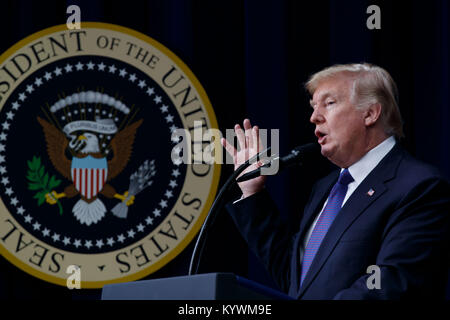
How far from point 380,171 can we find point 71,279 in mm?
1194

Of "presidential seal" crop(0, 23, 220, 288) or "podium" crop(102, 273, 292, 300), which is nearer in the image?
"podium" crop(102, 273, 292, 300)

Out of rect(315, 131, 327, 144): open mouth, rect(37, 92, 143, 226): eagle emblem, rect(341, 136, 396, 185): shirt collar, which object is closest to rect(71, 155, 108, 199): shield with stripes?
rect(37, 92, 143, 226): eagle emblem

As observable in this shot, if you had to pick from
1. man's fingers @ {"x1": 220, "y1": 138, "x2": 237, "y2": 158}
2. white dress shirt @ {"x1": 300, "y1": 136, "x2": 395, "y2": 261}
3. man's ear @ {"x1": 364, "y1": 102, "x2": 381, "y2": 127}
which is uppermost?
man's ear @ {"x1": 364, "y1": 102, "x2": 381, "y2": 127}

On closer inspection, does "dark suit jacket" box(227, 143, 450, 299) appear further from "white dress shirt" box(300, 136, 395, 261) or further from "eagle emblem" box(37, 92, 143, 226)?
"eagle emblem" box(37, 92, 143, 226)

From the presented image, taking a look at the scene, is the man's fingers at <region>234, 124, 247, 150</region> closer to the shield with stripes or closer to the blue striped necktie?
the blue striped necktie

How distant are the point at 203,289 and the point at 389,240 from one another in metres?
0.66

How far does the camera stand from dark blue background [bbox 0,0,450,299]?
2363 millimetres

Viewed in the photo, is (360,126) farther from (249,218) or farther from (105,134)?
(105,134)

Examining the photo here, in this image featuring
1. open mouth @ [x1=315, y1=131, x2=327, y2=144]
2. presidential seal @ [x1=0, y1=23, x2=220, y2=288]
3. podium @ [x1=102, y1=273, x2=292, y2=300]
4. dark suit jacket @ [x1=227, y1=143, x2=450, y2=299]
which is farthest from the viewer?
presidential seal @ [x1=0, y1=23, x2=220, y2=288]

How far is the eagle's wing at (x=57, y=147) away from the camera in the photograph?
2.40 m

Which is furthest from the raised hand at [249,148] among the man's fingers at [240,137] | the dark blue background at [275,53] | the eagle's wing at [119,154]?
the eagle's wing at [119,154]

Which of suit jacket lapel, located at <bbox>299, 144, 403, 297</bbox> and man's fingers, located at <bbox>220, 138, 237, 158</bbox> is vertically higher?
man's fingers, located at <bbox>220, 138, 237, 158</bbox>

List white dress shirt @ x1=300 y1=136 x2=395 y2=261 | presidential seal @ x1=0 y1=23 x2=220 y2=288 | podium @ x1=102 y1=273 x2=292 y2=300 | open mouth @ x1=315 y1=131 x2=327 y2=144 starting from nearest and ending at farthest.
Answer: podium @ x1=102 y1=273 x2=292 y2=300 < white dress shirt @ x1=300 y1=136 x2=395 y2=261 < open mouth @ x1=315 y1=131 x2=327 y2=144 < presidential seal @ x1=0 y1=23 x2=220 y2=288

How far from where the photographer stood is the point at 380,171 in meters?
1.70
